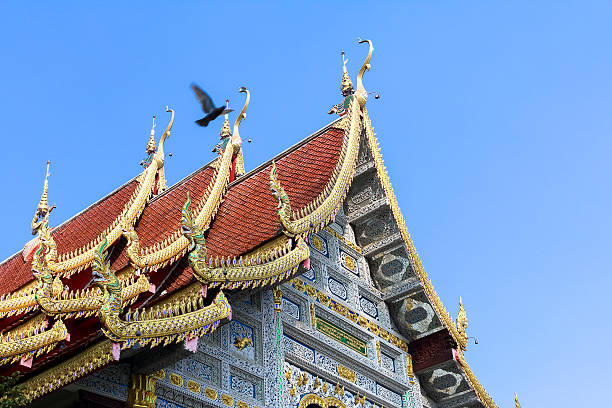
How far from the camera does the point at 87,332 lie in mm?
8680

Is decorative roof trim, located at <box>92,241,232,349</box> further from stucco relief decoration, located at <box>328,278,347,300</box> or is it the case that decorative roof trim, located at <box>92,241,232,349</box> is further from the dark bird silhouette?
stucco relief decoration, located at <box>328,278,347,300</box>

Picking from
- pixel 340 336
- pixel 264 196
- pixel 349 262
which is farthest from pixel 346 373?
pixel 264 196

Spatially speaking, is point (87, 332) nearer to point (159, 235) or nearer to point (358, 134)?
point (159, 235)

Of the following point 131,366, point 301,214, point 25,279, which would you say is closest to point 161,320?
point 131,366

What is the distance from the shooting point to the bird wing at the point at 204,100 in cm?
869

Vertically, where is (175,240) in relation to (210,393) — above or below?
above

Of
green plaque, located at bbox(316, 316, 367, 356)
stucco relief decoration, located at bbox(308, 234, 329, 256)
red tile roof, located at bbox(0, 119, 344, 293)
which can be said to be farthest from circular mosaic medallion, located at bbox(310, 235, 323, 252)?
green plaque, located at bbox(316, 316, 367, 356)

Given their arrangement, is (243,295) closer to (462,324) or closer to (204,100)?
(204,100)

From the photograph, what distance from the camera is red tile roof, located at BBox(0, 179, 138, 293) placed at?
42.9ft

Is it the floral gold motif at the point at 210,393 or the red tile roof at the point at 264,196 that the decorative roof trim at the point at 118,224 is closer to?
the red tile roof at the point at 264,196

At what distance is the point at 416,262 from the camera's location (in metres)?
13.0

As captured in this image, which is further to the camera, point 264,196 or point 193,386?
point 264,196

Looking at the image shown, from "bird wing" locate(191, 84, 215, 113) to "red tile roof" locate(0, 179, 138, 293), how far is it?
4986mm

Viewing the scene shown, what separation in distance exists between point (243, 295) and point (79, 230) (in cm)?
480
